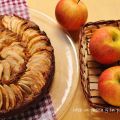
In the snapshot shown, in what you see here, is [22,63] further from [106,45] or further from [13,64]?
[106,45]

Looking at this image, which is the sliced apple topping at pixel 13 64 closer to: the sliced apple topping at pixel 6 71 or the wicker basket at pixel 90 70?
the sliced apple topping at pixel 6 71

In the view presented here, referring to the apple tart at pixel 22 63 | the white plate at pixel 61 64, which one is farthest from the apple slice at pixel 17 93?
the white plate at pixel 61 64

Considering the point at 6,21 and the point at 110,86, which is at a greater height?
the point at 6,21

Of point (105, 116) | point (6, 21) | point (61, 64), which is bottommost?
point (105, 116)

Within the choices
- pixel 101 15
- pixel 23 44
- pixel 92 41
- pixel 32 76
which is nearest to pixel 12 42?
pixel 23 44

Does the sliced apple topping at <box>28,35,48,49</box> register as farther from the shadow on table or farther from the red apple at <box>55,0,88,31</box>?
the shadow on table

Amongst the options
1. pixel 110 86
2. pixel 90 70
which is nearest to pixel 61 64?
pixel 90 70

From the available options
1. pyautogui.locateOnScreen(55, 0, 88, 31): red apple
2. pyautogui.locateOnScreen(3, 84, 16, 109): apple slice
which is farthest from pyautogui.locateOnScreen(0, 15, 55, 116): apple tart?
pyautogui.locateOnScreen(55, 0, 88, 31): red apple

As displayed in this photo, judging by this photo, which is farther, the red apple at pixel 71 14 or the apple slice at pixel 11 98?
the red apple at pixel 71 14
